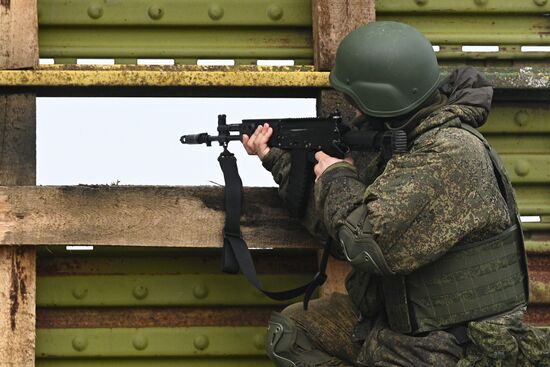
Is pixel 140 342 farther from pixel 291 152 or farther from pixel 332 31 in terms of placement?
pixel 332 31

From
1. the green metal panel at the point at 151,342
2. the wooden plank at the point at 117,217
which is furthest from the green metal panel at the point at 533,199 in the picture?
the green metal panel at the point at 151,342

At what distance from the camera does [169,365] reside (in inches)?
218

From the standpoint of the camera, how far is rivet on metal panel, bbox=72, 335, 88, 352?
549 cm

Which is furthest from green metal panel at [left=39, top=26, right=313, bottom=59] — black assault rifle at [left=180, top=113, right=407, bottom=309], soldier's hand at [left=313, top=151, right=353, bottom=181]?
soldier's hand at [left=313, top=151, right=353, bottom=181]

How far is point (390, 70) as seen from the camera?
487 cm

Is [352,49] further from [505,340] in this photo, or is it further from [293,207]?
[505,340]

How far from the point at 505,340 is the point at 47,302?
1.94 meters

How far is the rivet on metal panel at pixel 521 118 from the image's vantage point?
561 centimetres

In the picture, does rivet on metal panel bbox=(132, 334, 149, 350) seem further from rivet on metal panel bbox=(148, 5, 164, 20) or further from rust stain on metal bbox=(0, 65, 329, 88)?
rivet on metal panel bbox=(148, 5, 164, 20)

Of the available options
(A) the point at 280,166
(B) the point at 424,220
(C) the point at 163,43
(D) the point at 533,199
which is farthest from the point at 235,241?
(D) the point at 533,199

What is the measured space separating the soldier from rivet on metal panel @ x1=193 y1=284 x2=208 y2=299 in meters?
0.72

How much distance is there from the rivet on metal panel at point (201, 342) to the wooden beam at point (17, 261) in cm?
67

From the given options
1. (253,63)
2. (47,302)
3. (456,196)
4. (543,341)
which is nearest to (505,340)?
(543,341)

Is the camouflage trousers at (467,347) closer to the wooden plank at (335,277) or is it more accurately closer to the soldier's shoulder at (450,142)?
the wooden plank at (335,277)
